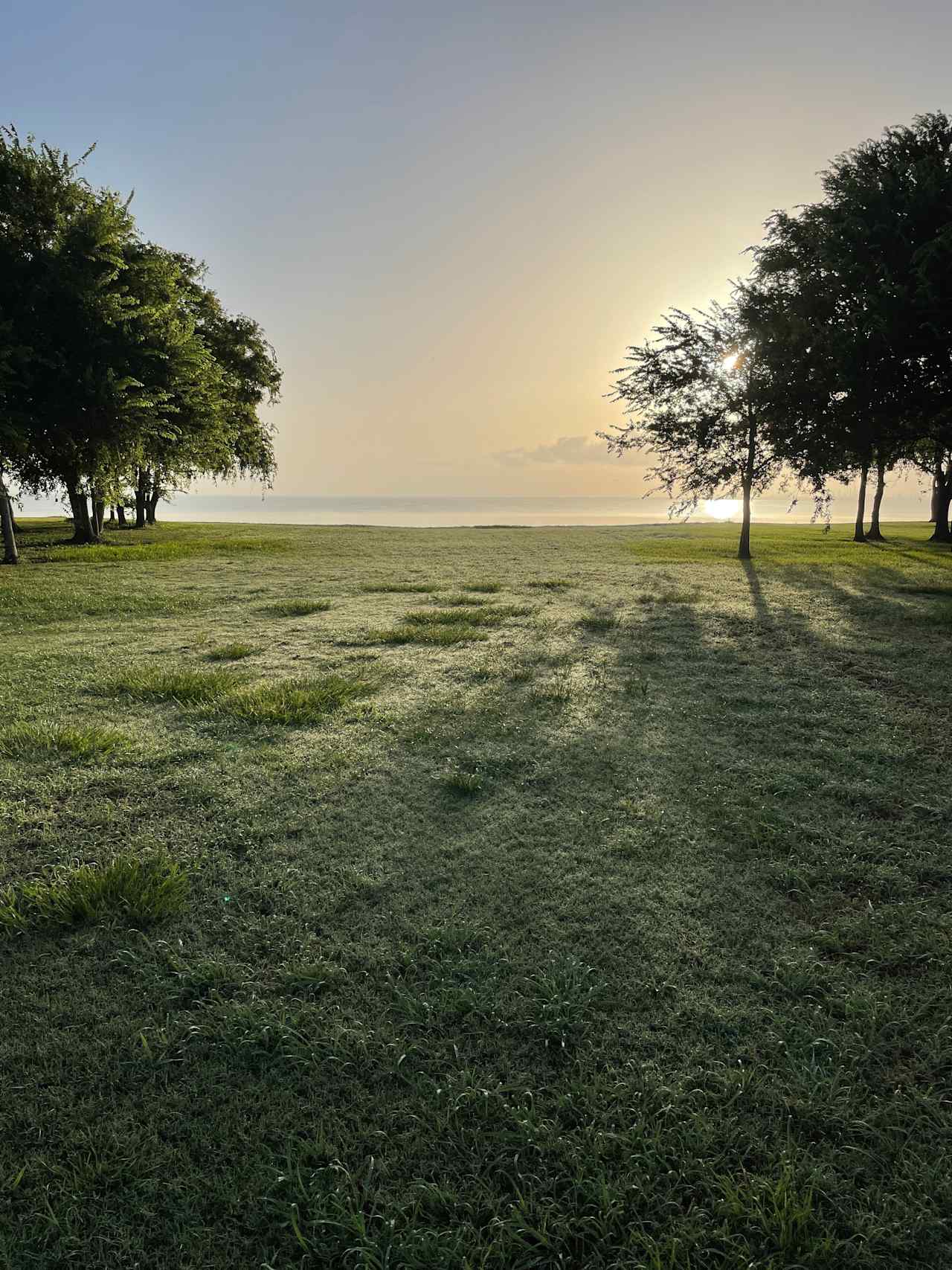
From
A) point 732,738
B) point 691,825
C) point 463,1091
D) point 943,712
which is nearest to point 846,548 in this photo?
point 943,712

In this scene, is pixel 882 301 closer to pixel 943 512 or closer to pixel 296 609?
pixel 296 609

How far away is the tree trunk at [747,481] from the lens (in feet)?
84.9

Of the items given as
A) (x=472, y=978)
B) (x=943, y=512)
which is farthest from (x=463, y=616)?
(x=943, y=512)

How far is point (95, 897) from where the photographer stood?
3604mm

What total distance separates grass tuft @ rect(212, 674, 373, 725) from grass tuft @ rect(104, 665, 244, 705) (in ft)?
1.02

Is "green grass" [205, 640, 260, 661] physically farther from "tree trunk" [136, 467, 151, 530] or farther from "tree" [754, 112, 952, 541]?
"tree trunk" [136, 467, 151, 530]

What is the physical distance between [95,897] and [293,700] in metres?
3.65

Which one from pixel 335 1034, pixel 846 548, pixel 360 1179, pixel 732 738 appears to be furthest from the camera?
pixel 846 548

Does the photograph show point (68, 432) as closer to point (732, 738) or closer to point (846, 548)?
point (732, 738)

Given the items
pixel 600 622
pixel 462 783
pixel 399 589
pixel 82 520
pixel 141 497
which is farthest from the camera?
pixel 141 497

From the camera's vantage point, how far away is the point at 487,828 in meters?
4.54

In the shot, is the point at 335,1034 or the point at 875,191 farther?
the point at 875,191

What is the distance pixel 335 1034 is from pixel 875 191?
19455mm

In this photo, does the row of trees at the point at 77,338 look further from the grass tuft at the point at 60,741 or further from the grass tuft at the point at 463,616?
the grass tuft at the point at 60,741
